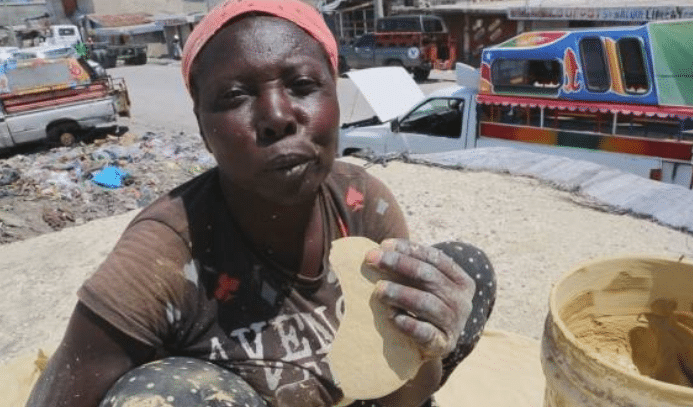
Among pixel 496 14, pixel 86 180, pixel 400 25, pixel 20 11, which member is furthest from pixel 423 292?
pixel 20 11

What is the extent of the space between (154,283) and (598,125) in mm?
5972

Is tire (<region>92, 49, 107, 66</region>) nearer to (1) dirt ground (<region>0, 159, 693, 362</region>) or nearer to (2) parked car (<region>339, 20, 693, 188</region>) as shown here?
(2) parked car (<region>339, 20, 693, 188</region>)

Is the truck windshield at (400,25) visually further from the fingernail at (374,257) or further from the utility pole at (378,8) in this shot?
the fingernail at (374,257)

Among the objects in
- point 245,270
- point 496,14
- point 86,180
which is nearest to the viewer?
point 245,270

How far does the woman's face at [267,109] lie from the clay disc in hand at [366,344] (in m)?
0.21

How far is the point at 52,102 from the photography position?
1106 cm

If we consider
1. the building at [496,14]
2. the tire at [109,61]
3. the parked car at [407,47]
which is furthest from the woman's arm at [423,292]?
the tire at [109,61]

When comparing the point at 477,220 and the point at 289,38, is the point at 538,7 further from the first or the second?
the point at 289,38

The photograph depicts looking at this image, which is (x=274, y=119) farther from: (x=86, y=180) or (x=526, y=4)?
(x=526, y=4)

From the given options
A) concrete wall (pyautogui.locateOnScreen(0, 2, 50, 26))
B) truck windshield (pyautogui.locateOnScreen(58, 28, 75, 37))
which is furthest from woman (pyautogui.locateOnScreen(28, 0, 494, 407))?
concrete wall (pyautogui.locateOnScreen(0, 2, 50, 26))

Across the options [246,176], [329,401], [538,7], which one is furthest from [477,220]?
[538,7]

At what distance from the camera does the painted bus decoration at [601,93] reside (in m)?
5.82

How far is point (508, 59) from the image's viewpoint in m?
6.99

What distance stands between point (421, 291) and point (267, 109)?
507 millimetres
